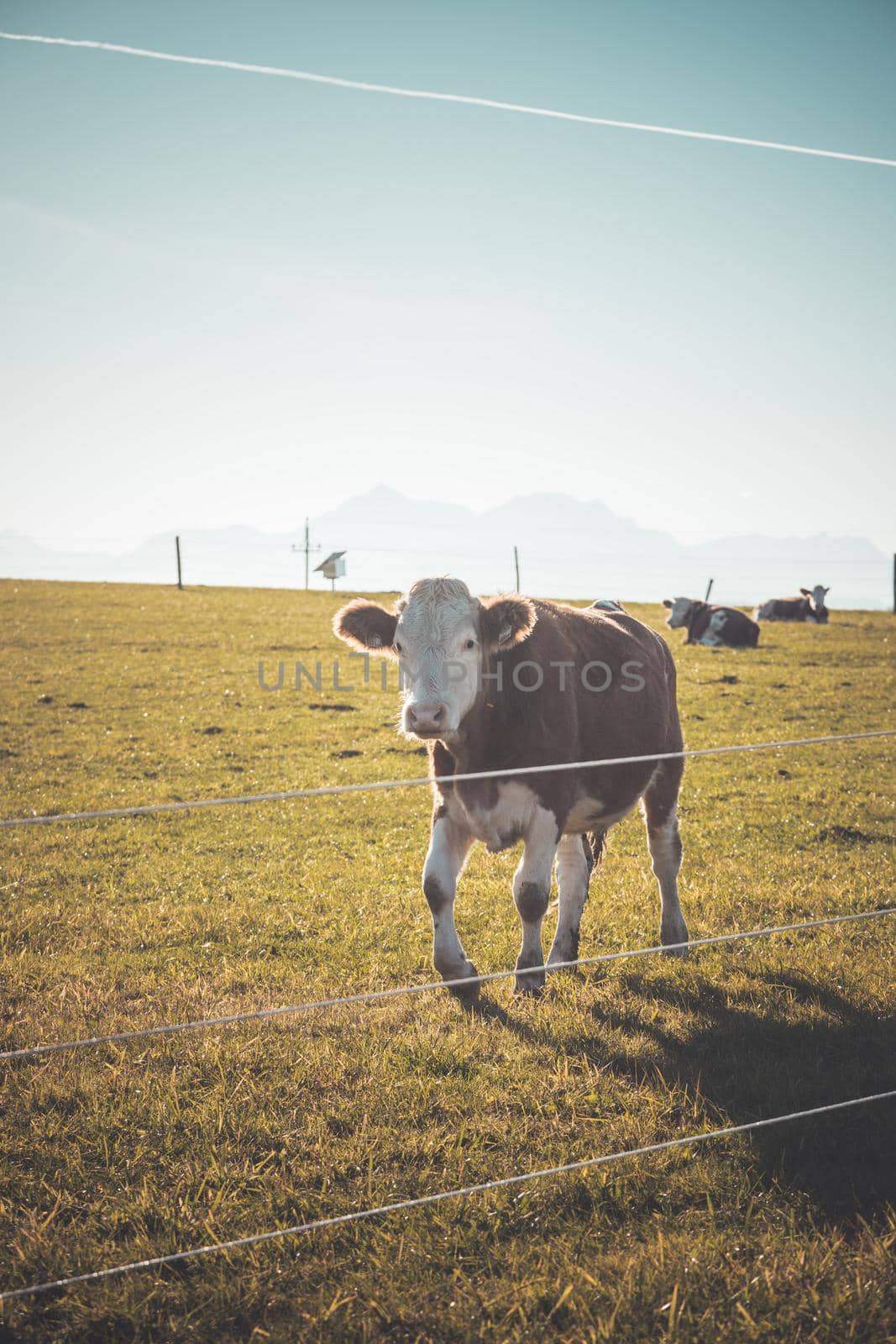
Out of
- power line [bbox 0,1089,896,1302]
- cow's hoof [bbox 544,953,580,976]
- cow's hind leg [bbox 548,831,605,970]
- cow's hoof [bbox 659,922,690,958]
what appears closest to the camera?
power line [bbox 0,1089,896,1302]

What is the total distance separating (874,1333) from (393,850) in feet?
21.4

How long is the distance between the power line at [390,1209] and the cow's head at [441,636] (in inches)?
90.4

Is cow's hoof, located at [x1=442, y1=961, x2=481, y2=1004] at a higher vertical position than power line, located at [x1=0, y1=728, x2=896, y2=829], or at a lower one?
lower

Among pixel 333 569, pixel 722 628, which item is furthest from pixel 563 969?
pixel 333 569

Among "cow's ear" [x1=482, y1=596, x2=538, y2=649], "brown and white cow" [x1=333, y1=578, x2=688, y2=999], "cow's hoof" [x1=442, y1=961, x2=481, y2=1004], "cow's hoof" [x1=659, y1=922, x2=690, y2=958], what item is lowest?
"cow's hoof" [x1=659, y1=922, x2=690, y2=958]

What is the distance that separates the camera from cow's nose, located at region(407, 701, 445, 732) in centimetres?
511

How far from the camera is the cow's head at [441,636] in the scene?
208 inches

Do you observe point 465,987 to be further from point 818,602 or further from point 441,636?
point 818,602

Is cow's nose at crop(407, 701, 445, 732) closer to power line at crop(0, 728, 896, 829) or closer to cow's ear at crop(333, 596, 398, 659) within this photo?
power line at crop(0, 728, 896, 829)

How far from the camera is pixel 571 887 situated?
666 centimetres

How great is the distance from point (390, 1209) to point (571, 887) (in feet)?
11.5

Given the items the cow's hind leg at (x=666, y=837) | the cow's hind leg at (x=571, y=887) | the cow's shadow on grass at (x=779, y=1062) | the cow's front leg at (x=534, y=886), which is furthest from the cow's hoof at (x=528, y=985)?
the cow's hind leg at (x=666, y=837)

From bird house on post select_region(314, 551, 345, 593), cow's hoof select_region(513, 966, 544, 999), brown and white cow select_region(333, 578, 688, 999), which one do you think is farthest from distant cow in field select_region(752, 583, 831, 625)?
cow's hoof select_region(513, 966, 544, 999)

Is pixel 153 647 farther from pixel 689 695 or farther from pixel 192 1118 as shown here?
pixel 192 1118
